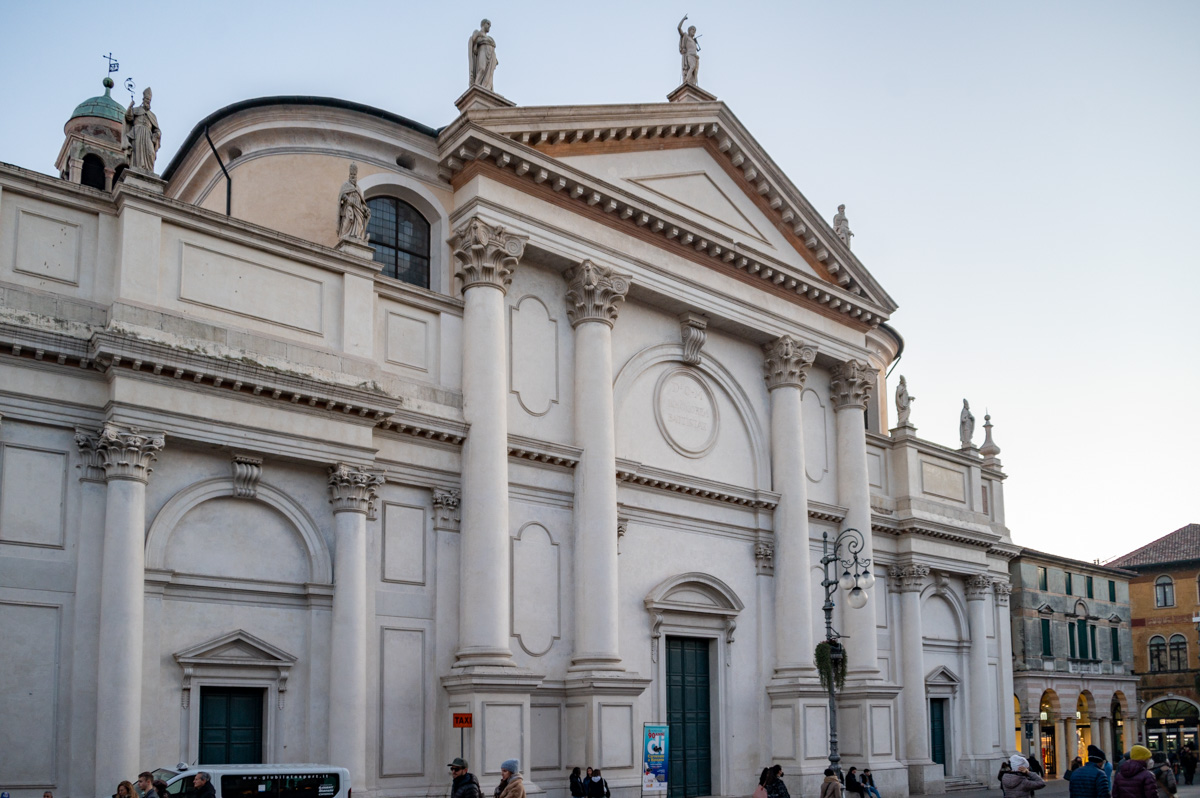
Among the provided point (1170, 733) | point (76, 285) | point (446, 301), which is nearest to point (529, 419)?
point (446, 301)

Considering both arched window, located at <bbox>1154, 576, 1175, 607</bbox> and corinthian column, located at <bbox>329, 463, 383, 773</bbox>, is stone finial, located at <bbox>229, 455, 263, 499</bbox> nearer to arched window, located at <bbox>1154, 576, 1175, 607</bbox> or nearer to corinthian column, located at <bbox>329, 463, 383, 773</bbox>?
corinthian column, located at <bbox>329, 463, 383, 773</bbox>

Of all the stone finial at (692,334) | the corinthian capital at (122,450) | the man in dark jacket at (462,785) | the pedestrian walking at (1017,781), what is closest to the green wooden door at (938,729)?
the stone finial at (692,334)

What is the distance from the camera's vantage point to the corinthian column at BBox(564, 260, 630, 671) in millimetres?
23484

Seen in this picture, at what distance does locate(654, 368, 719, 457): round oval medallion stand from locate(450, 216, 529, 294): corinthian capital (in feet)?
17.3

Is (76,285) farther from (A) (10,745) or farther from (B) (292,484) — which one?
(A) (10,745)

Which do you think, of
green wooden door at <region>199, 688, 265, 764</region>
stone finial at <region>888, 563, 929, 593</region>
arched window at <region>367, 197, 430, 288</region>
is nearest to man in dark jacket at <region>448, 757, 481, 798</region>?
green wooden door at <region>199, 688, 265, 764</region>

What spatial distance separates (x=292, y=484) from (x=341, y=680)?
135 inches

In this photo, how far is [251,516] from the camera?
65.1 ft

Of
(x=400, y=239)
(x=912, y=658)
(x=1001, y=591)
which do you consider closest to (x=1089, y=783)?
(x=400, y=239)

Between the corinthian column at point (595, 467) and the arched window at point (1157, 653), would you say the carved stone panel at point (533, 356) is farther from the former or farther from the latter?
the arched window at point (1157, 653)

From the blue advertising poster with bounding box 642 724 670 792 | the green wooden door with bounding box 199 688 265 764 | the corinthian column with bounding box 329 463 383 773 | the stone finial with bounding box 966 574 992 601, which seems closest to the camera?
the green wooden door with bounding box 199 688 265 764

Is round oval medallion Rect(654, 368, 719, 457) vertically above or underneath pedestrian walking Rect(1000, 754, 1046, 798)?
above

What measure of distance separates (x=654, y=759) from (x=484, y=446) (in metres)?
6.54

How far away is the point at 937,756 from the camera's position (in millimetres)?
34188
